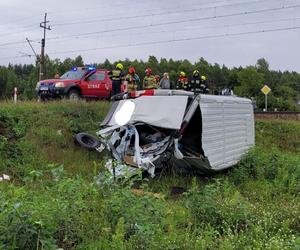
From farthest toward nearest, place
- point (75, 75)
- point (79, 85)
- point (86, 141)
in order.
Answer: point (75, 75) < point (79, 85) < point (86, 141)

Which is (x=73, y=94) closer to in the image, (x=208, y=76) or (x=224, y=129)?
(x=224, y=129)

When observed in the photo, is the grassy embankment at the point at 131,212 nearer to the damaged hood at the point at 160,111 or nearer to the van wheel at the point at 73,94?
the damaged hood at the point at 160,111

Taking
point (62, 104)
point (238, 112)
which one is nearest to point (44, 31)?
point (62, 104)

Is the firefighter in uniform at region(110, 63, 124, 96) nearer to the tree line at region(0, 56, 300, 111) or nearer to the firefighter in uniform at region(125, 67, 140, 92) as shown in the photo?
the firefighter in uniform at region(125, 67, 140, 92)

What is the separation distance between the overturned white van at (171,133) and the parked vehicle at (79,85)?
27.6ft

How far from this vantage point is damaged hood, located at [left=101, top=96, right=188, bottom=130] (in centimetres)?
876

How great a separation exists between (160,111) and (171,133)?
50 cm

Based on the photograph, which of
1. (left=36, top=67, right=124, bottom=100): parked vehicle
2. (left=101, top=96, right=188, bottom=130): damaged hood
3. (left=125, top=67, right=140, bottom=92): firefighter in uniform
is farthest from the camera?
(left=36, top=67, right=124, bottom=100): parked vehicle

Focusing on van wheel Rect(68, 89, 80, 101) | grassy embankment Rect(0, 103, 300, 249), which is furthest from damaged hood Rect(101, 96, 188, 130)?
van wheel Rect(68, 89, 80, 101)

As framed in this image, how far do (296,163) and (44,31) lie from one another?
41.5 m

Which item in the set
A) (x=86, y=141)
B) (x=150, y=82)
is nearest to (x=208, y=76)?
(x=150, y=82)

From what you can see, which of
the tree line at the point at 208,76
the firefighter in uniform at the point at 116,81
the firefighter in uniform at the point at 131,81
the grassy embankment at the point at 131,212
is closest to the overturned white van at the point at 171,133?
the grassy embankment at the point at 131,212

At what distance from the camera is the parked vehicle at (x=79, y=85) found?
59.3 feet

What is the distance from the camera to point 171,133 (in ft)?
29.1
